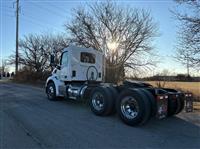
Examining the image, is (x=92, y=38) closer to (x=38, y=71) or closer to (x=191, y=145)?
(x=38, y=71)

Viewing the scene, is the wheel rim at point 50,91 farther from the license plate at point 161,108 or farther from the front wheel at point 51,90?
the license plate at point 161,108

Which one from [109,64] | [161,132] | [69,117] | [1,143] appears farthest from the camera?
[109,64]

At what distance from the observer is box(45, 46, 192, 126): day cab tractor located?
23.4ft

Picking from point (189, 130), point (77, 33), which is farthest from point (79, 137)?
point (77, 33)

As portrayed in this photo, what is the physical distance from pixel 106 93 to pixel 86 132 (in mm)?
2235

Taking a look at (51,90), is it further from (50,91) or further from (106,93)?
(106,93)

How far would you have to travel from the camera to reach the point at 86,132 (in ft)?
20.7

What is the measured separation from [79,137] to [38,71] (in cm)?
2678

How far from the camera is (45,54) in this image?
110ft

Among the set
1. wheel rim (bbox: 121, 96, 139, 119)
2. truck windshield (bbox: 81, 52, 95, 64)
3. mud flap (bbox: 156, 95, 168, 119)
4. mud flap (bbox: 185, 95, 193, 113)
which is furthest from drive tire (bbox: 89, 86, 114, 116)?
truck windshield (bbox: 81, 52, 95, 64)

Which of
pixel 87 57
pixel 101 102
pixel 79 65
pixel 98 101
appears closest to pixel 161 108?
pixel 101 102

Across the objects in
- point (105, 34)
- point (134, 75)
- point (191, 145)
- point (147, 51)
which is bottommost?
point (191, 145)

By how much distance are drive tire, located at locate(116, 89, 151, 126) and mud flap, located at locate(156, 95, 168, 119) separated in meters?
0.28

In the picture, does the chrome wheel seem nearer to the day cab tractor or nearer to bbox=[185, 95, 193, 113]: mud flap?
the day cab tractor
